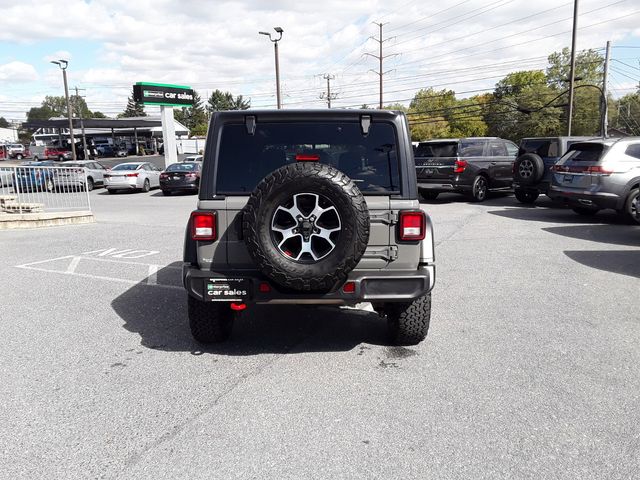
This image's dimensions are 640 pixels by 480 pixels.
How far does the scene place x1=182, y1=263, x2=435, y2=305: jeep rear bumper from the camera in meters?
3.85

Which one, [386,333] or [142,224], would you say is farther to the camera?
[142,224]

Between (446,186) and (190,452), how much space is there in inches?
527

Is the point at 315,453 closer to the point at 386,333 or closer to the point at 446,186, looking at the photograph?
the point at 386,333

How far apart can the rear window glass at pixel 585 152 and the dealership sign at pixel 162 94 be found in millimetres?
24940

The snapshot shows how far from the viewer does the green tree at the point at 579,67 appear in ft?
274

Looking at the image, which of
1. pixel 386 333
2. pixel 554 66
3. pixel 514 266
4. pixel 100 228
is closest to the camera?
pixel 386 333

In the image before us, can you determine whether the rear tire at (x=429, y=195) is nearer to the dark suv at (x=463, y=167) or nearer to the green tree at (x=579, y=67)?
the dark suv at (x=463, y=167)

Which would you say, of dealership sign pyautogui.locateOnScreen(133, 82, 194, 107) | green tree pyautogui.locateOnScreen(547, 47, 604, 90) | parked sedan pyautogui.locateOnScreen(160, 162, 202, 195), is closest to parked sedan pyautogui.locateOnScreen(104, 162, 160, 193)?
parked sedan pyautogui.locateOnScreen(160, 162, 202, 195)

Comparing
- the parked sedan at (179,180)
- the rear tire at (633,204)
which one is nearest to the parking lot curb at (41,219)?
the parked sedan at (179,180)

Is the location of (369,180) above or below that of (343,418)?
above

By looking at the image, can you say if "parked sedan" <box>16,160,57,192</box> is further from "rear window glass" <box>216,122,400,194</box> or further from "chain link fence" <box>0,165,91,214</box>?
"rear window glass" <box>216,122,400,194</box>

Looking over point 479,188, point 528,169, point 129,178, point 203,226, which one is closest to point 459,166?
point 479,188

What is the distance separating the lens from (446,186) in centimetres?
1520

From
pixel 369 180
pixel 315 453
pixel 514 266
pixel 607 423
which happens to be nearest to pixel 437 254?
pixel 514 266
